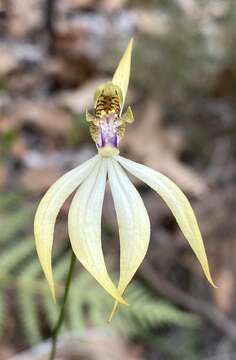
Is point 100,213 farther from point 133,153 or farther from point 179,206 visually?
point 133,153

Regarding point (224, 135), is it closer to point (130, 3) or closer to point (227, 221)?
point (227, 221)

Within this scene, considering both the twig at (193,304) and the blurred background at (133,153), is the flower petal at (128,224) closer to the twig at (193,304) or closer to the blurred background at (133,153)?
the blurred background at (133,153)

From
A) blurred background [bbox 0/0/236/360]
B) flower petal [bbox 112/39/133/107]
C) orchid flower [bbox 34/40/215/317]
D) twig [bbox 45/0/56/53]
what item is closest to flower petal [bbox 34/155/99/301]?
orchid flower [bbox 34/40/215/317]

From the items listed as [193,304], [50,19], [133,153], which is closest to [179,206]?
[193,304]

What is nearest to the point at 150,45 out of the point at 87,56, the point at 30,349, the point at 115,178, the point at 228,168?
the point at 87,56

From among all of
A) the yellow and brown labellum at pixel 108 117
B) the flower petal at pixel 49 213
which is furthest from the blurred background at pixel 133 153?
the flower petal at pixel 49 213

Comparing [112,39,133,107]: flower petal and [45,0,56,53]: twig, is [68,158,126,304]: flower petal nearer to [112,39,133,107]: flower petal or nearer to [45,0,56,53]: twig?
[112,39,133,107]: flower petal
